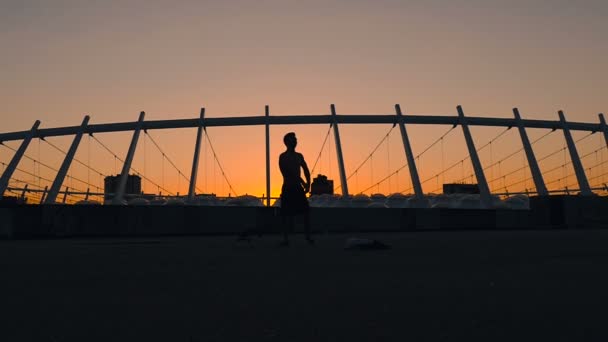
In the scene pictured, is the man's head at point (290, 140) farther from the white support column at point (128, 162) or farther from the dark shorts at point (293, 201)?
the white support column at point (128, 162)

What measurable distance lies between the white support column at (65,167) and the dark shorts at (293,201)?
103 ft

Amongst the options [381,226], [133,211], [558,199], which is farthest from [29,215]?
[558,199]

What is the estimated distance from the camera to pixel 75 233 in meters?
17.1

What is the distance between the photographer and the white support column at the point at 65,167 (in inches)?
1601

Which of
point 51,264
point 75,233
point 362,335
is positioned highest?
point 75,233

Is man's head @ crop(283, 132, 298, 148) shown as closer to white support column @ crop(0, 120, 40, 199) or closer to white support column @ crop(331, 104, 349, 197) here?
white support column @ crop(331, 104, 349, 197)

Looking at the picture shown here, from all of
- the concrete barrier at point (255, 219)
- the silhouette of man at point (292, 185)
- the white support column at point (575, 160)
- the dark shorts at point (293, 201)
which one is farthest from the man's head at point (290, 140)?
the white support column at point (575, 160)

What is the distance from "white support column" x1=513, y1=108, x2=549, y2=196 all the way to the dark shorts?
1527 inches

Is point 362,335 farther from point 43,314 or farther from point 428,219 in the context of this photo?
point 428,219

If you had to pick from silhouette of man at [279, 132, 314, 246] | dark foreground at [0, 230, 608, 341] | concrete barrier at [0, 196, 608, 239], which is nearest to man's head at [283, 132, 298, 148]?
silhouette of man at [279, 132, 314, 246]

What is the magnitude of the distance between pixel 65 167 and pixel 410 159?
20809 millimetres

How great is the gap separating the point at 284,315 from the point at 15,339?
1269 millimetres

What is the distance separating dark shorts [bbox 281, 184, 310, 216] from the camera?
11438 mm

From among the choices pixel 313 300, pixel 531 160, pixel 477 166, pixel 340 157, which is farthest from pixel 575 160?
pixel 313 300
